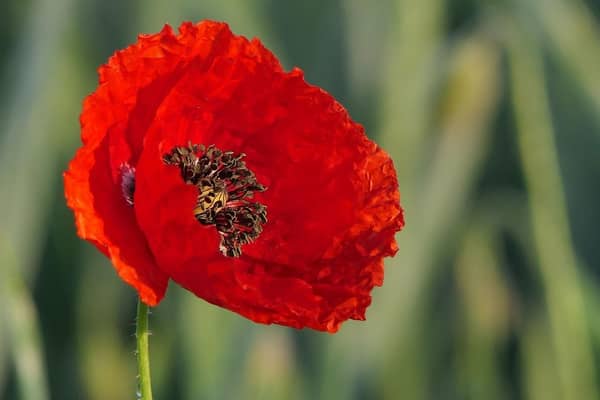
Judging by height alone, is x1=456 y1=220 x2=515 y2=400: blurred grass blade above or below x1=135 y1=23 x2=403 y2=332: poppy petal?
above

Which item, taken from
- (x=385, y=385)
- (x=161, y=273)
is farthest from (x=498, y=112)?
(x=161, y=273)

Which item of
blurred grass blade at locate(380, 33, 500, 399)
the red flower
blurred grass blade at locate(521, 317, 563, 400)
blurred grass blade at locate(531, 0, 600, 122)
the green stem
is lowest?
the green stem

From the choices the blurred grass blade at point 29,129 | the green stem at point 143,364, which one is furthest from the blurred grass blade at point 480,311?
the green stem at point 143,364

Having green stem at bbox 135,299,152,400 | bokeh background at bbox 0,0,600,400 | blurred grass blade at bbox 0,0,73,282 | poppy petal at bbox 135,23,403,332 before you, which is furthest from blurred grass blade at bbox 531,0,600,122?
green stem at bbox 135,299,152,400

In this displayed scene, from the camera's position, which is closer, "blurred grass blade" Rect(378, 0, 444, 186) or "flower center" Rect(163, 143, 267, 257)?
"flower center" Rect(163, 143, 267, 257)

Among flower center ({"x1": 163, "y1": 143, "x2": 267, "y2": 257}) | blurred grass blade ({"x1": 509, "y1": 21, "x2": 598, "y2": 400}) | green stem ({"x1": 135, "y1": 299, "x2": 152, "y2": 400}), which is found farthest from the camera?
blurred grass blade ({"x1": 509, "y1": 21, "x2": 598, "y2": 400})

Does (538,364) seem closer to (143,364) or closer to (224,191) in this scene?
(224,191)

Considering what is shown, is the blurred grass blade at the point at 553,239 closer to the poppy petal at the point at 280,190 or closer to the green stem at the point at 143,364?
the poppy petal at the point at 280,190

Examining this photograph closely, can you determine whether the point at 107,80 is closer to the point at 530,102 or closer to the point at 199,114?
the point at 199,114

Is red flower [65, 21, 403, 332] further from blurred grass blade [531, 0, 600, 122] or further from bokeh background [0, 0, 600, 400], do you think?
blurred grass blade [531, 0, 600, 122]
